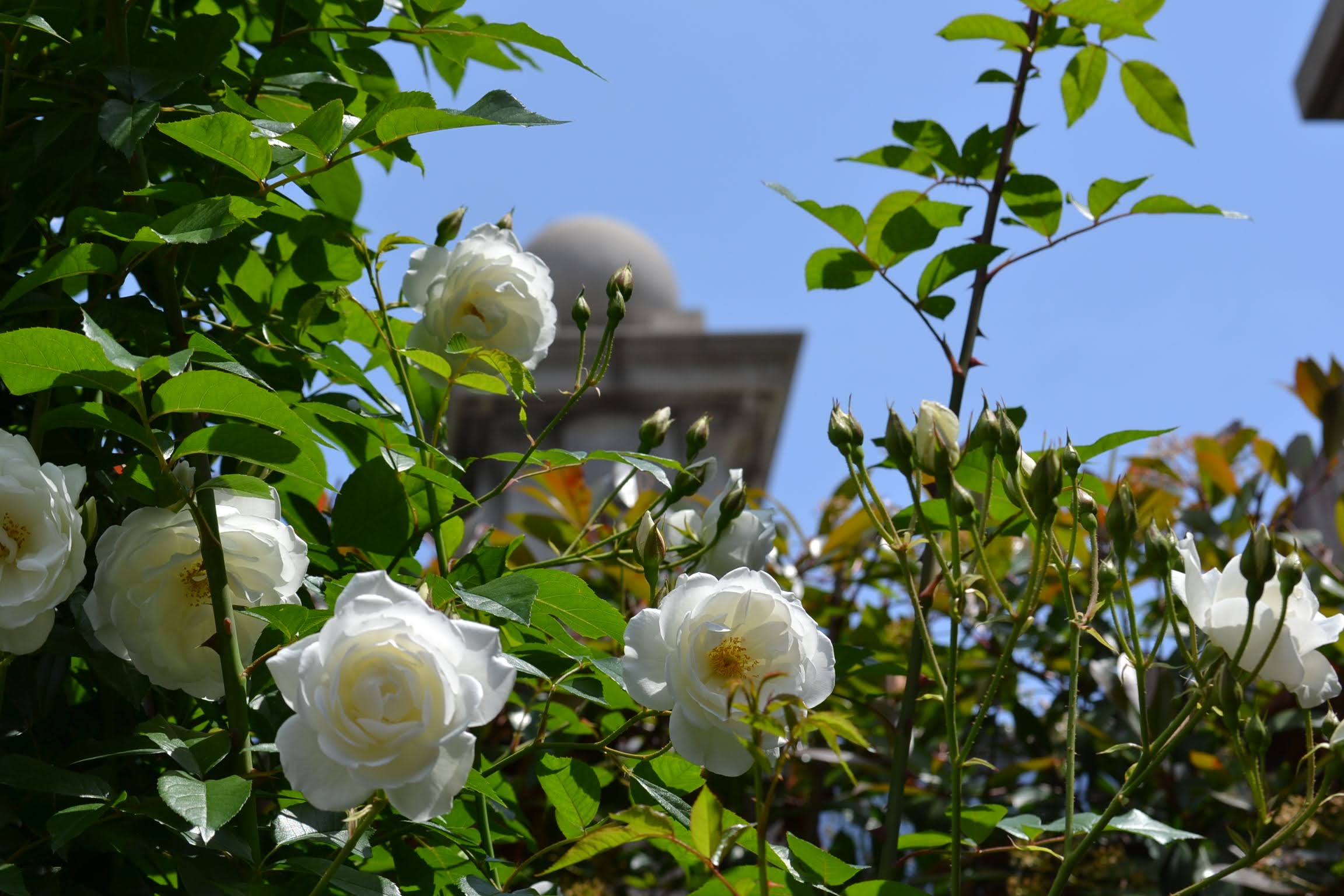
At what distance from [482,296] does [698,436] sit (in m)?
0.26

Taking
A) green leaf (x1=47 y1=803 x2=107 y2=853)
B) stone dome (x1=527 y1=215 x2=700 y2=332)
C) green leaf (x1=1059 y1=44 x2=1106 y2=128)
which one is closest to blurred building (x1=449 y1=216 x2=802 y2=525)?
stone dome (x1=527 y1=215 x2=700 y2=332)

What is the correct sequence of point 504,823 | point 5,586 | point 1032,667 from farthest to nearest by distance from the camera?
1. point 1032,667
2. point 504,823
3. point 5,586

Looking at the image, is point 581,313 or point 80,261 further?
point 581,313

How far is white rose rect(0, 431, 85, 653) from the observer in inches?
31.8

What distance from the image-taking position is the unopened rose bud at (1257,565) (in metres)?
0.79

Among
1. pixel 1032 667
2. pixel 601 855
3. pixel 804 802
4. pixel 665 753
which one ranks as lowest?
pixel 601 855

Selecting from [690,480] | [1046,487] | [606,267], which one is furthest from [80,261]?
[606,267]

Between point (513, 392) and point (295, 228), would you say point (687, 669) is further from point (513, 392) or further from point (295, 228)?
point (295, 228)

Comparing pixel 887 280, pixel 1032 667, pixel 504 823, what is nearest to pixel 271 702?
pixel 504 823

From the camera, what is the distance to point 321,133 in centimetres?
90

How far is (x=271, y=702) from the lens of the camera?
96cm

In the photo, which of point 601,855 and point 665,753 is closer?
point 665,753

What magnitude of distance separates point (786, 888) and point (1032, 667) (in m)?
1.54

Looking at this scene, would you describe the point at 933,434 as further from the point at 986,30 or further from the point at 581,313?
the point at 986,30
